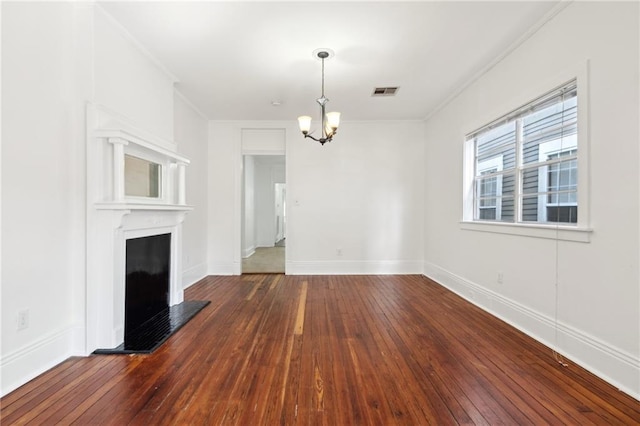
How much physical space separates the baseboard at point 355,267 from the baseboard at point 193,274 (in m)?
1.46

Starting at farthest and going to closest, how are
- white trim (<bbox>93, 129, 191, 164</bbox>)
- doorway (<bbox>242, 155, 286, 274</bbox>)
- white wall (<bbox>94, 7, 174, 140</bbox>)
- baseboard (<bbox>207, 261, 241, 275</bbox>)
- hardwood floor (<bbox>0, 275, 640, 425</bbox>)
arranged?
doorway (<bbox>242, 155, 286, 274</bbox>)
baseboard (<bbox>207, 261, 241, 275</bbox>)
white wall (<bbox>94, 7, 174, 140</bbox>)
white trim (<bbox>93, 129, 191, 164</bbox>)
hardwood floor (<bbox>0, 275, 640, 425</bbox>)

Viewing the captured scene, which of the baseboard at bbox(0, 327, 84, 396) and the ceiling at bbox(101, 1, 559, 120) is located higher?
the ceiling at bbox(101, 1, 559, 120)

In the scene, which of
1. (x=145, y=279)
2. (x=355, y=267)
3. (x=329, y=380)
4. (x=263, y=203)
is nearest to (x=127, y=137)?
(x=145, y=279)

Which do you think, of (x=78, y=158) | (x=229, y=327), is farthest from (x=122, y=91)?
(x=229, y=327)

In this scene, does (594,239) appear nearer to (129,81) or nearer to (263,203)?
(129,81)

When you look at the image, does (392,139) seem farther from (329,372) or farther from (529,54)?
(329,372)

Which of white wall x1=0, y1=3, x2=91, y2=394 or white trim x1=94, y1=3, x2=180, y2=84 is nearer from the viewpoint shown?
white wall x1=0, y1=3, x2=91, y2=394

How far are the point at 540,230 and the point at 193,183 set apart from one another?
179 inches

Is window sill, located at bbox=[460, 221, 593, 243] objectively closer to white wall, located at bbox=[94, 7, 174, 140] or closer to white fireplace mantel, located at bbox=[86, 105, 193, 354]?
white fireplace mantel, located at bbox=[86, 105, 193, 354]

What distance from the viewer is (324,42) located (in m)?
2.79

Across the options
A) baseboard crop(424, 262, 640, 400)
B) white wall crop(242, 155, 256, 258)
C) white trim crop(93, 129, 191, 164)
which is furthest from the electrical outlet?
white wall crop(242, 155, 256, 258)

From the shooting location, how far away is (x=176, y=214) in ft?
11.0

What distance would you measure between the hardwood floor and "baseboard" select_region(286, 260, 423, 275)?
7.09 feet

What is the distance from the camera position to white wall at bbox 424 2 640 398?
1.84 m
